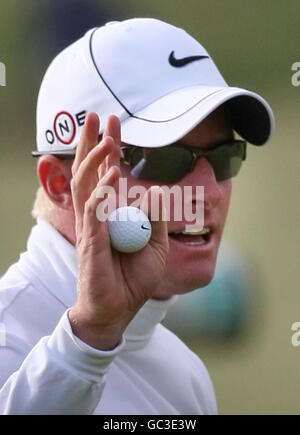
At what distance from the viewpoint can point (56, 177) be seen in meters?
2.55

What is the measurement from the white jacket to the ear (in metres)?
0.08

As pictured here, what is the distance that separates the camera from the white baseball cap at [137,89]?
2.44 m

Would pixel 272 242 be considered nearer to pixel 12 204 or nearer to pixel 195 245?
pixel 12 204

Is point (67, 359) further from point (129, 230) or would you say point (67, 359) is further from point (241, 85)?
point (241, 85)

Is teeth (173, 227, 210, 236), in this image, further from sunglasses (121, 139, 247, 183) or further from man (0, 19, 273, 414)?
sunglasses (121, 139, 247, 183)

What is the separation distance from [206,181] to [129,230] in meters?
0.80

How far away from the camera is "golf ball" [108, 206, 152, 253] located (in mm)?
1809

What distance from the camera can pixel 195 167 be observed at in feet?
8.32

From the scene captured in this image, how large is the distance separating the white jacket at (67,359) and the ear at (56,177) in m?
0.08
